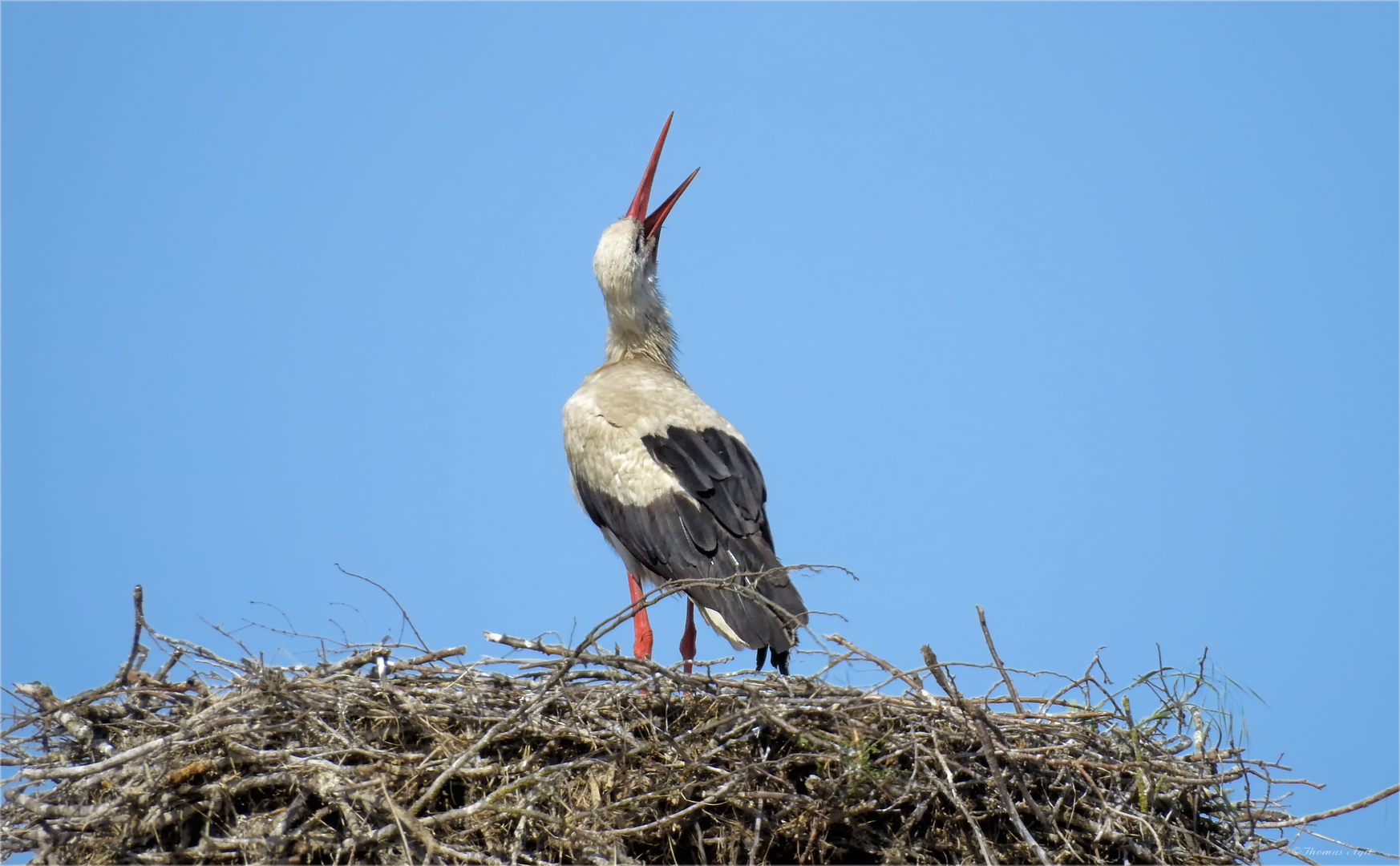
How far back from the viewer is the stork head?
20.9 ft

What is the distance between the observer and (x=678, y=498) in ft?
16.8

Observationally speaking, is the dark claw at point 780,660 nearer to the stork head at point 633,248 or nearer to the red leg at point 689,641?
the red leg at point 689,641

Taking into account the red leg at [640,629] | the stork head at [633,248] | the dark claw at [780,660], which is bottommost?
the dark claw at [780,660]

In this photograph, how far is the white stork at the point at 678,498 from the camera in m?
4.65

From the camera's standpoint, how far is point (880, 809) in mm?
3818

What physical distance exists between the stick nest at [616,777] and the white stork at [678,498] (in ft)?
1.79


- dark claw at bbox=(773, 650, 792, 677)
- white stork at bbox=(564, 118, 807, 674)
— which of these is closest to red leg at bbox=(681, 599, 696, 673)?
white stork at bbox=(564, 118, 807, 674)

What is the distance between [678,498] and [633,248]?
173 centimetres

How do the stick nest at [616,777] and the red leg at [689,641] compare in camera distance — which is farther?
the red leg at [689,641]

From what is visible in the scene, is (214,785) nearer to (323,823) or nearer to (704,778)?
(323,823)

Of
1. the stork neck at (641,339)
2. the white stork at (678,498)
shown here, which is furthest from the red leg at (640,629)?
the stork neck at (641,339)

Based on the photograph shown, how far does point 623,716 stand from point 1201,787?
1730 mm

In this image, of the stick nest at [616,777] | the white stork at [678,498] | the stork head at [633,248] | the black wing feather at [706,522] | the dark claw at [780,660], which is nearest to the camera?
the stick nest at [616,777]

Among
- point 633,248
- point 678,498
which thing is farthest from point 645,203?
point 678,498
